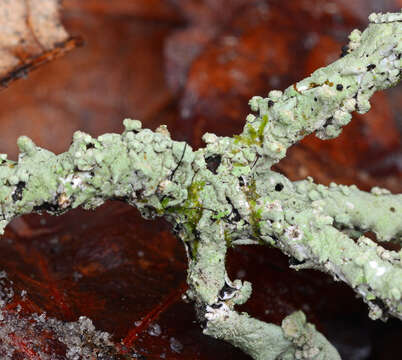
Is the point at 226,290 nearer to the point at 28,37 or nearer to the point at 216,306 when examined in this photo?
the point at 216,306

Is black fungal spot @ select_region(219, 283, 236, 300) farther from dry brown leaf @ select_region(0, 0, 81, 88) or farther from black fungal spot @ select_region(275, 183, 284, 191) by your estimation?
dry brown leaf @ select_region(0, 0, 81, 88)

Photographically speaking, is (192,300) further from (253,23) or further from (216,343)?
(253,23)

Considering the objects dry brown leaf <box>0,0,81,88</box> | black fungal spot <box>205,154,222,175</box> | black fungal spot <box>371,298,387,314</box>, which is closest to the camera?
black fungal spot <box>371,298,387,314</box>

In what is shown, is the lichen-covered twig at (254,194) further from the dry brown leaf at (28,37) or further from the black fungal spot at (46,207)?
the dry brown leaf at (28,37)

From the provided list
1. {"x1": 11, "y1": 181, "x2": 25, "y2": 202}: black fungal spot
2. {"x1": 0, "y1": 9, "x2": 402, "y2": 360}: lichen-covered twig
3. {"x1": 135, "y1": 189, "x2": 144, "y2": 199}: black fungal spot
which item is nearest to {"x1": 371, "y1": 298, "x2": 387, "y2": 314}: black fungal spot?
{"x1": 0, "y1": 9, "x2": 402, "y2": 360}: lichen-covered twig

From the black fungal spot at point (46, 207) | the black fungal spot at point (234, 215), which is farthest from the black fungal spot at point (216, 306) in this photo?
the black fungal spot at point (46, 207)

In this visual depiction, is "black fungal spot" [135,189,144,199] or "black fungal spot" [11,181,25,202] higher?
"black fungal spot" [135,189,144,199]
